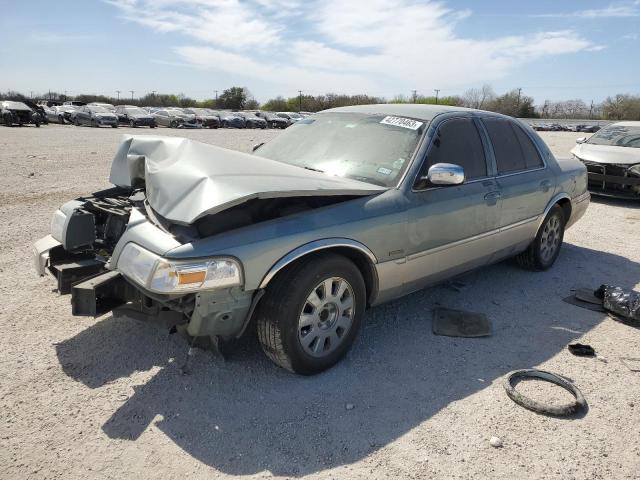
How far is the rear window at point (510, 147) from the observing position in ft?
15.3

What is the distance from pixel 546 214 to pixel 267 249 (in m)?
3.73

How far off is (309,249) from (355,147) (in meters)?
1.37

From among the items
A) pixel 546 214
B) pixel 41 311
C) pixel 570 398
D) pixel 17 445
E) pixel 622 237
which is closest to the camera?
pixel 17 445

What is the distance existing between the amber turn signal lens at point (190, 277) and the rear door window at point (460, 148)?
1.94 m

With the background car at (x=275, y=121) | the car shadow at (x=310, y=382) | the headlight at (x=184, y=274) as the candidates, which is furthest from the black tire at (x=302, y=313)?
the background car at (x=275, y=121)

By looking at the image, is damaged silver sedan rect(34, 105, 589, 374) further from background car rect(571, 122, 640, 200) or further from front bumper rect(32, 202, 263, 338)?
background car rect(571, 122, 640, 200)

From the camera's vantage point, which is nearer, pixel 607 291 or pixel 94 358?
pixel 94 358

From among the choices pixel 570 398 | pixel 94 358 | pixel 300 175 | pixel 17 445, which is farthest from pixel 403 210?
pixel 17 445

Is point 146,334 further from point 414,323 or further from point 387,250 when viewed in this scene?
point 414,323

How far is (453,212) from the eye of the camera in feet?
12.9

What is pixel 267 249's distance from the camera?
110 inches

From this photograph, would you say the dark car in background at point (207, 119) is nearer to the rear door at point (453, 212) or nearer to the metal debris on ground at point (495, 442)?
the rear door at point (453, 212)

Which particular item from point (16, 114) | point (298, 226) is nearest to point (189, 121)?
point (16, 114)

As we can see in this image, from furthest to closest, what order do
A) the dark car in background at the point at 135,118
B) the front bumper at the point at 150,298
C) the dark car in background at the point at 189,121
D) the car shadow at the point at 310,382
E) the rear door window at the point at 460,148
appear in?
the dark car in background at the point at 189,121, the dark car in background at the point at 135,118, the rear door window at the point at 460,148, the front bumper at the point at 150,298, the car shadow at the point at 310,382
